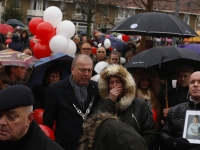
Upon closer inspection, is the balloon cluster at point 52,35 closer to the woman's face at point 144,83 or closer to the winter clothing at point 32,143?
the woman's face at point 144,83

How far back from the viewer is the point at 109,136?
7.56ft

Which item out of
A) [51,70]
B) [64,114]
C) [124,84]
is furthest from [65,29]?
[124,84]

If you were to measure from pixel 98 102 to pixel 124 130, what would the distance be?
2371 millimetres

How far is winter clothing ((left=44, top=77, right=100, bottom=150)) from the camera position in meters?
4.50

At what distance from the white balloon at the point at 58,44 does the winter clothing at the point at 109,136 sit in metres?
4.93

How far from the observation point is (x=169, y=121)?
15.0 feet

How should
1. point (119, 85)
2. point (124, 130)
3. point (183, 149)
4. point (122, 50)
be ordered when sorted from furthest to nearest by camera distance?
point (122, 50) < point (119, 85) < point (183, 149) < point (124, 130)

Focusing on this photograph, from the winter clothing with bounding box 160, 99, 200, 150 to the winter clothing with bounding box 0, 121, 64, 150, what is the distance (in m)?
2.00

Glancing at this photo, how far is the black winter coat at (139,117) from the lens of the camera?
13.9ft

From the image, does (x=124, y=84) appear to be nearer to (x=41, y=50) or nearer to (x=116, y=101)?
(x=116, y=101)

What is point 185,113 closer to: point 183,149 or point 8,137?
point 183,149

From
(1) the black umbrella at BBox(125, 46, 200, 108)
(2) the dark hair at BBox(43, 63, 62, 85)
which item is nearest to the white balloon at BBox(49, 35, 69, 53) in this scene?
(2) the dark hair at BBox(43, 63, 62, 85)

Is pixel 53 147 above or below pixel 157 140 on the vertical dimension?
above

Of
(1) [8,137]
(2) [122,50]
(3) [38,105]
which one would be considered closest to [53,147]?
(1) [8,137]
